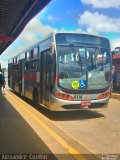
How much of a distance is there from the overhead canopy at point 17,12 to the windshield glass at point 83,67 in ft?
6.43

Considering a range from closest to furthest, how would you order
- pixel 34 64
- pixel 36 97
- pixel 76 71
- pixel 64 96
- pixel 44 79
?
pixel 64 96 < pixel 76 71 < pixel 44 79 < pixel 36 97 < pixel 34 64

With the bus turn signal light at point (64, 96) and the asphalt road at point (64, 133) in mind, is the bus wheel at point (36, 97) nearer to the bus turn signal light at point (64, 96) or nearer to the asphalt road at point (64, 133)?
the asphalt road at point (64, 133)

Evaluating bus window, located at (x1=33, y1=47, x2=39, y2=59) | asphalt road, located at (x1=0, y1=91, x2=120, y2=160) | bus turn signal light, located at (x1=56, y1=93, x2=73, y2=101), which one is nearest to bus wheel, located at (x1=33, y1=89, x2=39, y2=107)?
asphalt road, located at (x1=0, y1=91, x2=120, y2=160)

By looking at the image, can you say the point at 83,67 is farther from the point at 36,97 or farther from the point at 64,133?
the point at 64,133

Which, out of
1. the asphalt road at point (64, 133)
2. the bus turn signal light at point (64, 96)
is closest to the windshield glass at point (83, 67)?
the bus turn signal light at point (64, 96)

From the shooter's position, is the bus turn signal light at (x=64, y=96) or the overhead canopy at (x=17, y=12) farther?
the overhead canopy at (x=17, y=12)

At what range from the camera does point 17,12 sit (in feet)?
55.8

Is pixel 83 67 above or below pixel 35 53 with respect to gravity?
below

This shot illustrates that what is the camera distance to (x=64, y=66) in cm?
1439

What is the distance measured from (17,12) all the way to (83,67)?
4225 millimetres

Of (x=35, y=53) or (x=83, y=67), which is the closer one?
(x=83, y=67)

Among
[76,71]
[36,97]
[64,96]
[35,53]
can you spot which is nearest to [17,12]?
[35,53]

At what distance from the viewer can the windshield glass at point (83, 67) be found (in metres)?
14.4

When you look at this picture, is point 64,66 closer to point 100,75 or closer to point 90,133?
point 100,75
